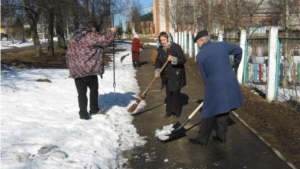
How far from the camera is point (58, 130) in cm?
570

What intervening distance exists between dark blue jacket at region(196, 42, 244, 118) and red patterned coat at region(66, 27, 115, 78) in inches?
80.0

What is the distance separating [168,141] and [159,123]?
115 cm

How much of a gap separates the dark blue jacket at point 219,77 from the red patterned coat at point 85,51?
6.67 feet

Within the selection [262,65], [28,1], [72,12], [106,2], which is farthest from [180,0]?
[262,65]

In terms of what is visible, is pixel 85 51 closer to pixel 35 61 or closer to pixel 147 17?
pixel 35 61

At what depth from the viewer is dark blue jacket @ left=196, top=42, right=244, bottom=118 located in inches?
184

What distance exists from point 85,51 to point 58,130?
1500 mm

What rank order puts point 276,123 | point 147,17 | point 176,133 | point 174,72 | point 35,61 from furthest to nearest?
1. point 147,17
2. point 35,61
3. point 174,72
4. point 276,123
5. point 176,133

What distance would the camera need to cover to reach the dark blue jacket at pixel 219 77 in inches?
184

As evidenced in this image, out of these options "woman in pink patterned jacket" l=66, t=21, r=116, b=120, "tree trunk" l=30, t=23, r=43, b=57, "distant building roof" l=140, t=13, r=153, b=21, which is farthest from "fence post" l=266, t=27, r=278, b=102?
"distant building roof" l=140, t=13, r=153, b=21

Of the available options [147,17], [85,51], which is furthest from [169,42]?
[147,17]

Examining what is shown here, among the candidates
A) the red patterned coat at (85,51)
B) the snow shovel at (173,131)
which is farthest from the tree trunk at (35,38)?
the snow shovel at (173,131)

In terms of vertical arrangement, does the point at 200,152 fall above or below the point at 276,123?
below

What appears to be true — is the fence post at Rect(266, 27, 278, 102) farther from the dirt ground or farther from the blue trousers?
the blue trousers
